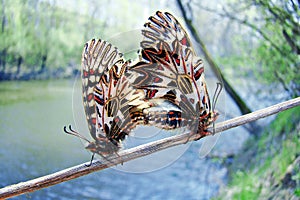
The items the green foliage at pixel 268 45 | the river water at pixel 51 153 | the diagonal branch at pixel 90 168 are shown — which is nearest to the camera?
the diagonal branch at pixel 90 168

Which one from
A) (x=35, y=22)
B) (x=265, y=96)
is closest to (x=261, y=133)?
(x=265, y=96)

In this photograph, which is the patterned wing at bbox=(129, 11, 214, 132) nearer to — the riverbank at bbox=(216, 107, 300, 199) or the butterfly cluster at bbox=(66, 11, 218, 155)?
the butterfly cluster at bbox=(66, 11, 218, 155)

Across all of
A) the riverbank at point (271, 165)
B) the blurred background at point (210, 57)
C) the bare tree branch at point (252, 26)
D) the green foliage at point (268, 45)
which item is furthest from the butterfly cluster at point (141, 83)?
the bare tree branch at point (252, 26)

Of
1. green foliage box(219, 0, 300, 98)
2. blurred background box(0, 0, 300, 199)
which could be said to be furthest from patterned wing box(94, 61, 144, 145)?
green foliage box(219, 0, 300, 98)

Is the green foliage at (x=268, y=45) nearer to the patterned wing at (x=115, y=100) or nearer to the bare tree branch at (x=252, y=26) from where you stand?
the bare tree branch at (x=252, y=26)

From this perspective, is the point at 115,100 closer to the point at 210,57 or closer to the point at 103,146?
the point at 103,146

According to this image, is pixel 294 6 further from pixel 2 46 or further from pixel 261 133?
pixel 2 46

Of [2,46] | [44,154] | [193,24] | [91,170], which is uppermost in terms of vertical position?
[193,24]
